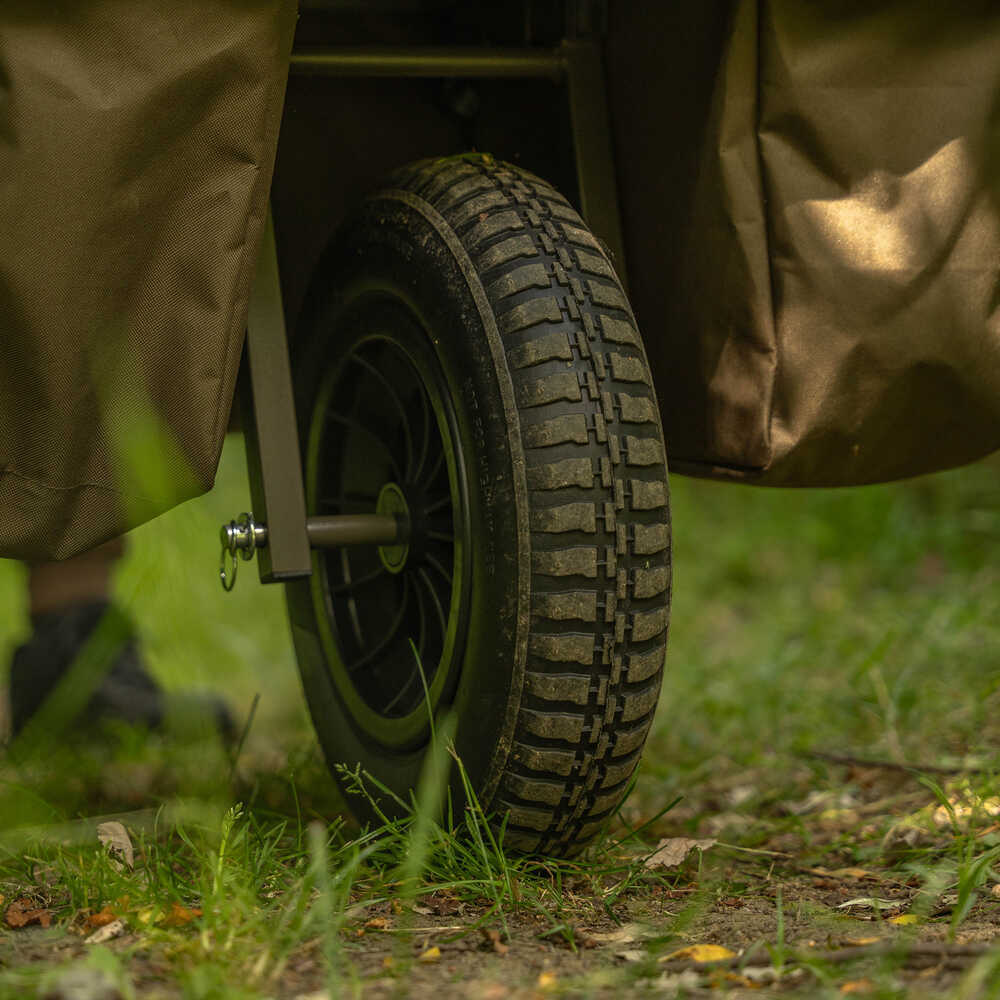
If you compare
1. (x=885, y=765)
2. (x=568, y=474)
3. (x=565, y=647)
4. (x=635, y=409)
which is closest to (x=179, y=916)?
(x=565, y=647)

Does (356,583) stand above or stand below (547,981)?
above

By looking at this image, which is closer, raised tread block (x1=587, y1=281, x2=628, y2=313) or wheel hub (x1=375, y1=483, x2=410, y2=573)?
raised tread block (x1=587, y1=281, x2=628, y2=313)

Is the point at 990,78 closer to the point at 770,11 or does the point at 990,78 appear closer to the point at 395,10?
the point at 770,11

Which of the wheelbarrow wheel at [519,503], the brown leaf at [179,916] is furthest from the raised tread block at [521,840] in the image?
the brown leaf at [179,916]

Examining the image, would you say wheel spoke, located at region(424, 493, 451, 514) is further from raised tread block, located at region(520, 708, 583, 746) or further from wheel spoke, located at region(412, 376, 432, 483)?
raised tread block, located at region(520, 708, 583, 746)

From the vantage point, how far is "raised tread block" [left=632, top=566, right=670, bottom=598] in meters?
1.30

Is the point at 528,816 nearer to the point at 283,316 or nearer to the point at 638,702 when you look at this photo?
the point at 638,702

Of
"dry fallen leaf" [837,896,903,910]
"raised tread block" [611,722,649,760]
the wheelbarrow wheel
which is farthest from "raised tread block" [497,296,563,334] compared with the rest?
"dry fallen leaf" [837,896,903,910]

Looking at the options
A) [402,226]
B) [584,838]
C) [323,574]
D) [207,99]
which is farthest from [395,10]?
[584,838]

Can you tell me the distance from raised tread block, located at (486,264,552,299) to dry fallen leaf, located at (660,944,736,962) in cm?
66

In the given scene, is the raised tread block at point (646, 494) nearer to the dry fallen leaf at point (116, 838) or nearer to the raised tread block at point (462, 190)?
the raised tread block at point (462, 190)

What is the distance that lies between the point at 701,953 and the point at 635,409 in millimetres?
525

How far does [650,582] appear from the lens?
131 cm

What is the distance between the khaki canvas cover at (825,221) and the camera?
1.39 m
